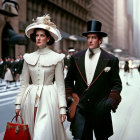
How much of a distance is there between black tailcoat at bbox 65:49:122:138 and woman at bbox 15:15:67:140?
0.40 meters

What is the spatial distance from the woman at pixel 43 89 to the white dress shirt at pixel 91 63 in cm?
49

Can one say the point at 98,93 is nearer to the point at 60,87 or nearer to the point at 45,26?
the point at 60,87

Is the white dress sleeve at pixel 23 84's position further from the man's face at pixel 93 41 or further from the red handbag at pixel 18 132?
the man's face at pixel 93 41

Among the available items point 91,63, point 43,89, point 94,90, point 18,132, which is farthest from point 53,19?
point 18,132

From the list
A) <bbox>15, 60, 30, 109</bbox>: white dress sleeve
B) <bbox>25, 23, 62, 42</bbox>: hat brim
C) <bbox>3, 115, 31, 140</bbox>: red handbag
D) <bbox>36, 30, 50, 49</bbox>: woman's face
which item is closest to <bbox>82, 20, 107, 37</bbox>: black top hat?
<bbox>25, 23, 62, 42</bbox>: hat brim

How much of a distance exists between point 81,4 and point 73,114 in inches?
2120

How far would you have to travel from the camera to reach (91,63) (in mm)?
3912

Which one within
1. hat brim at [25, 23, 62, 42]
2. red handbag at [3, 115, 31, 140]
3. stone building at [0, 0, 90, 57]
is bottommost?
red handbag at [3, 115, 31, 140]

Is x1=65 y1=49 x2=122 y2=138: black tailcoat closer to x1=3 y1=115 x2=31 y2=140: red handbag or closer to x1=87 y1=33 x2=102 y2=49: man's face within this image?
x1=87 y1=33 x2=102 y2=49: man's face

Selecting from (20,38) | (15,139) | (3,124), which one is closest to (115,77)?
(15,139)

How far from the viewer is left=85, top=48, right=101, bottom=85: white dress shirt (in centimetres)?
385

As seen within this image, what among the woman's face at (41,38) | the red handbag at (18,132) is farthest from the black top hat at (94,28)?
the red handbag at (18,132)

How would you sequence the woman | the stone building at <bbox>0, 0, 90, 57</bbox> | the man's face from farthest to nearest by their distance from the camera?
the stone building at <bbox>0, 0, 90, 57</bbox> < the man's face < the woman

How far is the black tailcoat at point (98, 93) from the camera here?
3.77 meters
